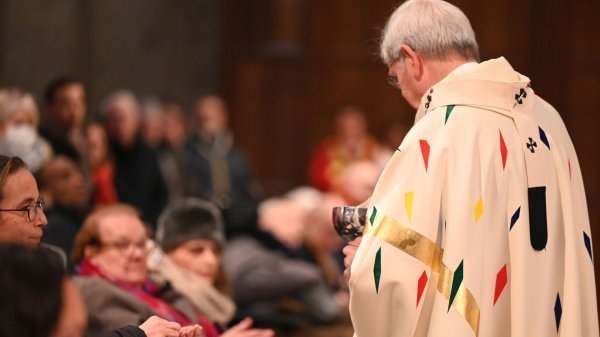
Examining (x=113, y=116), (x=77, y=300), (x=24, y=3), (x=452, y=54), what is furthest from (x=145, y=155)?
(x=77, y=300)

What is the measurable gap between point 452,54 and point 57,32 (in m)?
6.21

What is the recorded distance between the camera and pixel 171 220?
15.9ft

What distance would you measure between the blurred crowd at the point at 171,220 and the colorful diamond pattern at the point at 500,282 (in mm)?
876

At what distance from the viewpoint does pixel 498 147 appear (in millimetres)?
3223

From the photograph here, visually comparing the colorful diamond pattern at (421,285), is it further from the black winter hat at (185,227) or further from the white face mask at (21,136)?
the white face mask at (21,136)

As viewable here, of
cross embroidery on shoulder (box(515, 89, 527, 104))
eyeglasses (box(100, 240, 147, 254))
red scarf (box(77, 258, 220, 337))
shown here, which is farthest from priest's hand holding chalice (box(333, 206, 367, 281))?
eyeglasses (box(100, 240, 147, 254))

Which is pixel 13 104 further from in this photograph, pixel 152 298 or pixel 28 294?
pixel 28 294

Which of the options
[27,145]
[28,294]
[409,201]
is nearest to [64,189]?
[27,145]

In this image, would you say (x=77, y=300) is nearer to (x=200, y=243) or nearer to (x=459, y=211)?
(x=459, y=211)

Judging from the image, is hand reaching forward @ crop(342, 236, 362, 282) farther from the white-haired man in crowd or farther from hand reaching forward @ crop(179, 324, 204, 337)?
hand reaching forward @ crop(179, 324, 204, 337)

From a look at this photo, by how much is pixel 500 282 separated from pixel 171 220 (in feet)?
6.32

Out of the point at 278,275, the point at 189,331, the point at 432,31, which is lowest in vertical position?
the point at 278,275

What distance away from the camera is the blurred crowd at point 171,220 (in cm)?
433

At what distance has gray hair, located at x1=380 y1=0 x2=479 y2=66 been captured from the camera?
3301 millimetres
